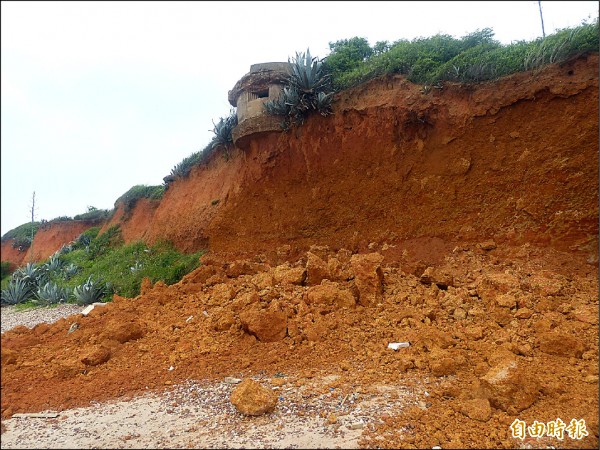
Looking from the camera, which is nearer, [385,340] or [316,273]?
[385,340]

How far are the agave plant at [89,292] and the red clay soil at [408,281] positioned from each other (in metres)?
0.70

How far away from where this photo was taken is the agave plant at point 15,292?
7.23 ft

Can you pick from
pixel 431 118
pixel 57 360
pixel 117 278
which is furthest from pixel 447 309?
pixel 117 278

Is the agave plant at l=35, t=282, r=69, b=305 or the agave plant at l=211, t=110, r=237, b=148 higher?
the agave plant at l=211, t=110, r=237, b=148

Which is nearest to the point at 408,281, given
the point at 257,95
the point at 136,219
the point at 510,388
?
the point at 510,388

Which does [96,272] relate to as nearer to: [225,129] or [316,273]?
[225,129]

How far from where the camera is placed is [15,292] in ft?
→ 7.75

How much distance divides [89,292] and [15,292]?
5.89 metres

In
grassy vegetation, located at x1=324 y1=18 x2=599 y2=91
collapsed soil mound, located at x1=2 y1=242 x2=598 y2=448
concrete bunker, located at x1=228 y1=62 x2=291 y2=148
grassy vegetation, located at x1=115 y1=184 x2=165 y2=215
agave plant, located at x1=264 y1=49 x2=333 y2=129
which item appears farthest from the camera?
grassy vegetation, located at x1=115 y1=184 x2=165 y2=215

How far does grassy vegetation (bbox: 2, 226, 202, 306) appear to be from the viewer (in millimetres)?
2725

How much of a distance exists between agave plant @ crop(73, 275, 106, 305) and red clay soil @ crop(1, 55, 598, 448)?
27.6 inches

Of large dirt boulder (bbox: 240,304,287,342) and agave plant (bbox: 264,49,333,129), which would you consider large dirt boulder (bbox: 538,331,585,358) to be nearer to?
large dirt boulder (bbox: 240,304,287,342)

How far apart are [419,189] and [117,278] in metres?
8.06

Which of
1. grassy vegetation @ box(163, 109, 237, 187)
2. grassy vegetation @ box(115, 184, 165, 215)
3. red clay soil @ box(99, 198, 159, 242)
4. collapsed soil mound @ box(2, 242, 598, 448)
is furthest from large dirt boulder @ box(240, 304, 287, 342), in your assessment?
grassy vegetation @ box(115, 184, 165, 215)
